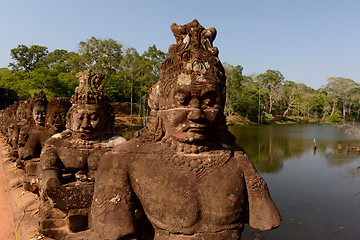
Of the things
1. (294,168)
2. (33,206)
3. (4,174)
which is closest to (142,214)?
(33,206)

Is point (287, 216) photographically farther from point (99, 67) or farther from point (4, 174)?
point (99, 67)

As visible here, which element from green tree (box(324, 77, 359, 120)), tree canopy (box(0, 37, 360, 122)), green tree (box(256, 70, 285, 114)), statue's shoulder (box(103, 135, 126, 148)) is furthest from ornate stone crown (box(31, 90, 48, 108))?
green tree (box(324, 77, 359, 120))

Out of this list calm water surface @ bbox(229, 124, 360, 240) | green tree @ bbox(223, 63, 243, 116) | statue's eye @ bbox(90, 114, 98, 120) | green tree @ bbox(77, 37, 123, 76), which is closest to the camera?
statue's eye @ bbox(90, 114, 98, 120)

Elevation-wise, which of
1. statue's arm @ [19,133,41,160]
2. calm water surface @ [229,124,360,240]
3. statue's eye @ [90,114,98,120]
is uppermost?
statue's eye @ [90,114,98,120]

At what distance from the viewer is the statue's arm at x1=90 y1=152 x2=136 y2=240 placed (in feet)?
6.95

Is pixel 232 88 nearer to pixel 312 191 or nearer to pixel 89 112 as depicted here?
pixel 312 191

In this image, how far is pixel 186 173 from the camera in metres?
2.15

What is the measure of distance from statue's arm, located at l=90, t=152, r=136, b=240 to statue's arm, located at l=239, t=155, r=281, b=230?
39.9 inches

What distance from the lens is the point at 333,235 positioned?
385 inches

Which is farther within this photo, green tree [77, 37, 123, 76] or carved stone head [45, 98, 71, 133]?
green tree [77, 37, 123, 76]

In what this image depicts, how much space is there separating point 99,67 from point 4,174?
2004 cm

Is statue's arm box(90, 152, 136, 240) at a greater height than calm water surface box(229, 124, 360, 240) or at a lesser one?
greater

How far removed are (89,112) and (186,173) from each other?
2.31m

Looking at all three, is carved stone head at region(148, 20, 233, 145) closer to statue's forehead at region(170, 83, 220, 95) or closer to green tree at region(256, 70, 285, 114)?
statue's forehead at region(170, 83, 220, 95)
